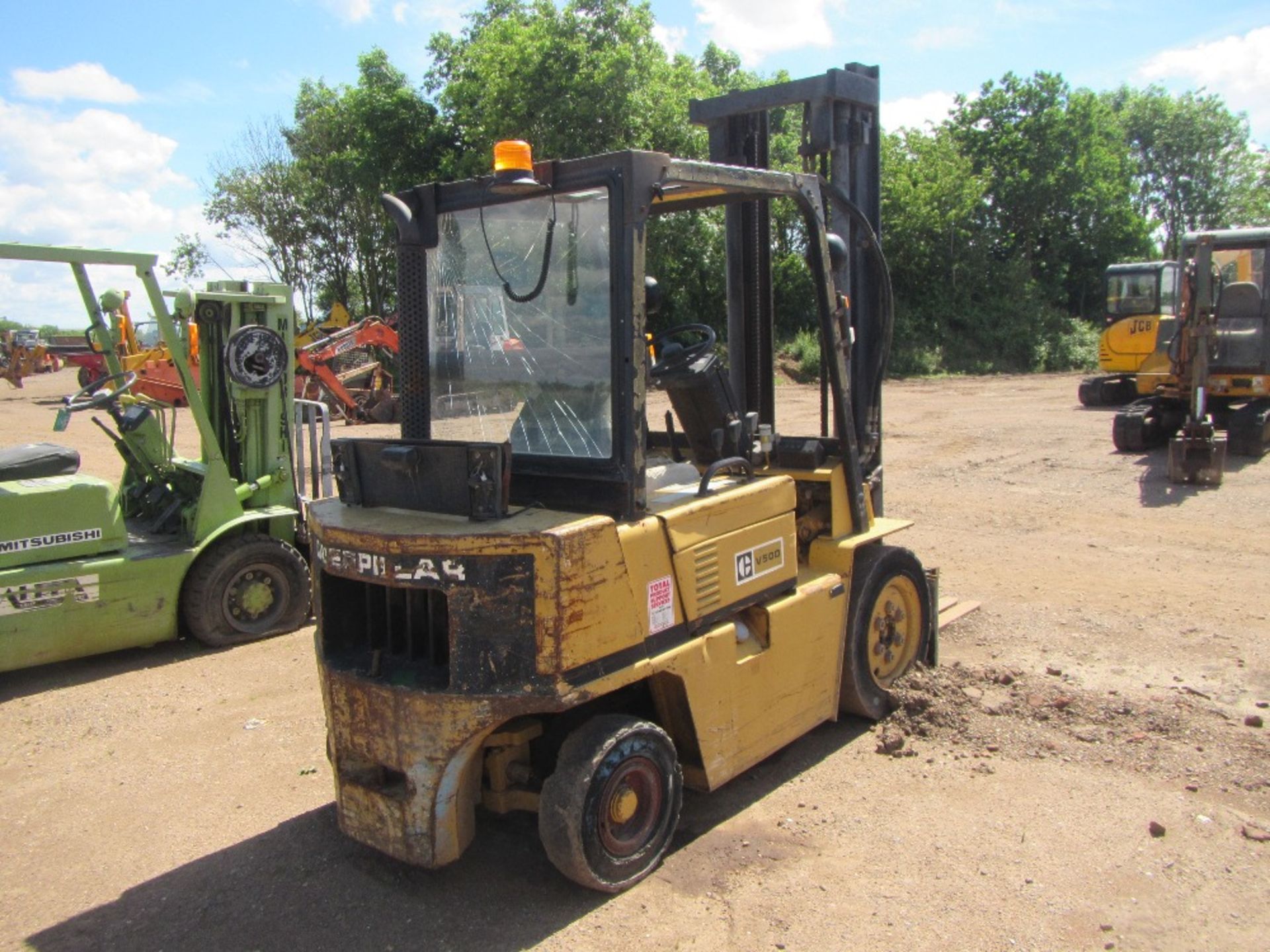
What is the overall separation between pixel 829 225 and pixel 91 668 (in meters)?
5.15

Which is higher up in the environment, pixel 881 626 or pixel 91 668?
pixel 881 626

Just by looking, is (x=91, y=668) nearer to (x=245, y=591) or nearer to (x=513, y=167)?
(x=245, y=591)

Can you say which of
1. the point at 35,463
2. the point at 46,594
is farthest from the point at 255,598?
the point at 35,463

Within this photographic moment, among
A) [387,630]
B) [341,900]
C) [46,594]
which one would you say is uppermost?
[387,630]

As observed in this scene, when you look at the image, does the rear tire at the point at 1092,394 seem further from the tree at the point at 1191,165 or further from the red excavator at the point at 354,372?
the tree at the point at 1191,165

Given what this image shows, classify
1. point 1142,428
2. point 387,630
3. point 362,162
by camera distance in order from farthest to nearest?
1. point 362,162
2. point 1142,428
3. point 387,630

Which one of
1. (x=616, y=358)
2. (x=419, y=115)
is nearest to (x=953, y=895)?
(x=616, y=358)

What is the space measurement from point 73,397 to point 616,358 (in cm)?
457

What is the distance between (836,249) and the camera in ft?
14.5

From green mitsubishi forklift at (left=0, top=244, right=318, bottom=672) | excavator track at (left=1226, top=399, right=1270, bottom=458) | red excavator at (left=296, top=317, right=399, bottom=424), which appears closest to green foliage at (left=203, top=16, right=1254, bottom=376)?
red excavator at (left=296, top=317, right=399, bottom=424)

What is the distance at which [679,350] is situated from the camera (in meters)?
4.43

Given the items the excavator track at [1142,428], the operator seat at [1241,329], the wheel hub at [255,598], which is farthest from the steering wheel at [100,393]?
the operator seat at [1241,329]

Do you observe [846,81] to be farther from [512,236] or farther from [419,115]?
[419,115]

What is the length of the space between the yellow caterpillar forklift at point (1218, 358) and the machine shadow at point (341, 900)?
10.2m
